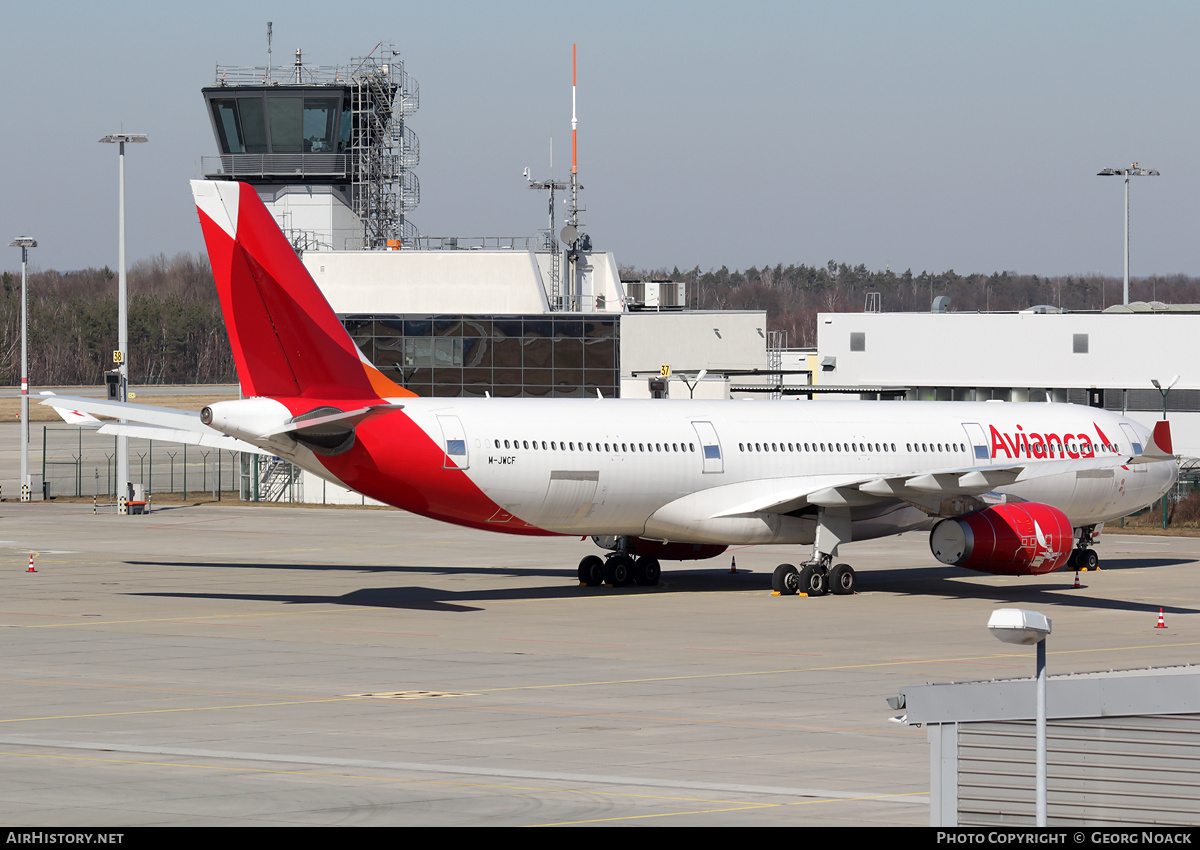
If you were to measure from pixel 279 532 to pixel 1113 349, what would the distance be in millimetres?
36089

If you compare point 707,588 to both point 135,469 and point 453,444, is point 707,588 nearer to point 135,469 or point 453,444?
point 453,444

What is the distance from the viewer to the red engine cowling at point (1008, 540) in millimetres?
32938

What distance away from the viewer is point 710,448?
114 feet

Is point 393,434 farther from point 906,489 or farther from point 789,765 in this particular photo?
point 789,765

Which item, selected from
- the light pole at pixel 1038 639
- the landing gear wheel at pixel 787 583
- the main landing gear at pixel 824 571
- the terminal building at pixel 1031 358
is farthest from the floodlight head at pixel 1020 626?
the terminal building at pixel 1031 358

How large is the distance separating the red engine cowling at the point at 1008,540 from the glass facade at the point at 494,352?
40.0 meters

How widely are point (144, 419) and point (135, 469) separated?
192ft

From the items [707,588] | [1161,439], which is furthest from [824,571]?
[1161,439]

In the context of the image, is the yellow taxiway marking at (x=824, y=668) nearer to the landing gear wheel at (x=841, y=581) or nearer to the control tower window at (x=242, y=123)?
the landing gear wheel at (x=841, y=581)

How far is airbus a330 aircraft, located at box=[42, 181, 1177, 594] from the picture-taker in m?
30.1

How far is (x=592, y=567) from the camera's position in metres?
37.0

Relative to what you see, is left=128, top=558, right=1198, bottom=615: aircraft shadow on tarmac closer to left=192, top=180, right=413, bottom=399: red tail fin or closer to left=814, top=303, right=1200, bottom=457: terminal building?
left=192, top=180, right=413, bottom=399: red tail fin

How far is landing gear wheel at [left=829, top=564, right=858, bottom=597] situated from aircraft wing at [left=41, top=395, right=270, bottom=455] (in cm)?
1265
